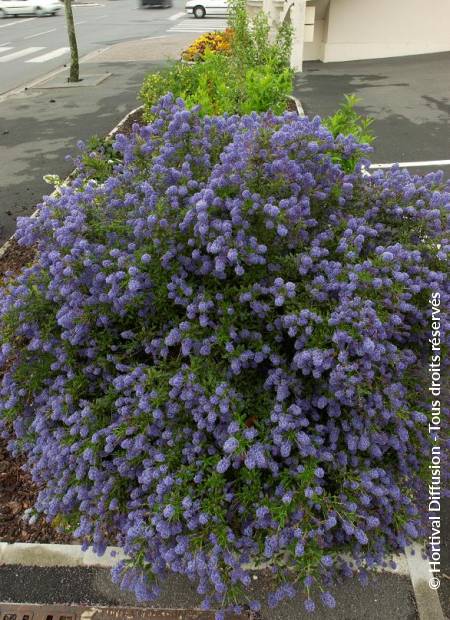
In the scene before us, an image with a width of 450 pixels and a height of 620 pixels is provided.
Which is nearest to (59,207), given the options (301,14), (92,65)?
(301,14)

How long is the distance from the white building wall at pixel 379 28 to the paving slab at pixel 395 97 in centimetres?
44

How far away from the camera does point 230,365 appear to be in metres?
2.54

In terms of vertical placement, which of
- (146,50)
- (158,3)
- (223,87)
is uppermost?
(158,3)

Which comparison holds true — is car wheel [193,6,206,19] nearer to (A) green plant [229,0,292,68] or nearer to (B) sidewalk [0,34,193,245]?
(B) sidewalk [0,34,193,245]

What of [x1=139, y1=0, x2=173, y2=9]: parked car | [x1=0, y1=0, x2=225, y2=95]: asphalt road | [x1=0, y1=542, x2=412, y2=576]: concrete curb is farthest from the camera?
[x1=139, y1=0, x2=173, y2=9]: parked car

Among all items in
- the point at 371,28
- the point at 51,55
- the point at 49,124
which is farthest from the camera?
the point at 51,55

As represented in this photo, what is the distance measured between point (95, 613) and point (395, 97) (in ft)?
38.8

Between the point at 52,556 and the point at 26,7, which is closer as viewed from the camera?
the point at 52,556

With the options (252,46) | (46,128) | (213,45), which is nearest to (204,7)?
(213,45)

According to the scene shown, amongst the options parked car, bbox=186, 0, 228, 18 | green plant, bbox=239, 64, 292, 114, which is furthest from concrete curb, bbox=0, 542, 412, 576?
parked car, bbox=186, 0, 228, 18

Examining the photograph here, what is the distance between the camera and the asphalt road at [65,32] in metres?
17.5

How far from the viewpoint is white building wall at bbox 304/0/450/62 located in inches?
567

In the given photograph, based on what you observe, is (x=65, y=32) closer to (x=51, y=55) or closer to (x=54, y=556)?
(x=51, y=55)

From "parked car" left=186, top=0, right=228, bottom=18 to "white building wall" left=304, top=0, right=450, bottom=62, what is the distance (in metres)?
21.2
